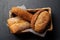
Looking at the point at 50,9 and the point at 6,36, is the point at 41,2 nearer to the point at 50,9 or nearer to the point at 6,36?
the point at 50,9

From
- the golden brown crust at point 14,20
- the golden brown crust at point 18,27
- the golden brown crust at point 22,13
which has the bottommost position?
the golden brown crust at point 18,27

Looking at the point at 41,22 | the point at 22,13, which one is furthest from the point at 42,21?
the point at 22,13

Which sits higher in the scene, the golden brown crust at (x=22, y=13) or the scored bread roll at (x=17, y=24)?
the golden brown crust at (x=22, y=13)

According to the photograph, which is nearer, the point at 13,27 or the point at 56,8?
the point at 13,27

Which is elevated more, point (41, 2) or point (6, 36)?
point (41, 2)

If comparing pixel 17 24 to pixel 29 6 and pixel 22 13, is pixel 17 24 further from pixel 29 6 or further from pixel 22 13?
pixel 29 6

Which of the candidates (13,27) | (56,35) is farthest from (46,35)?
(13,27)
